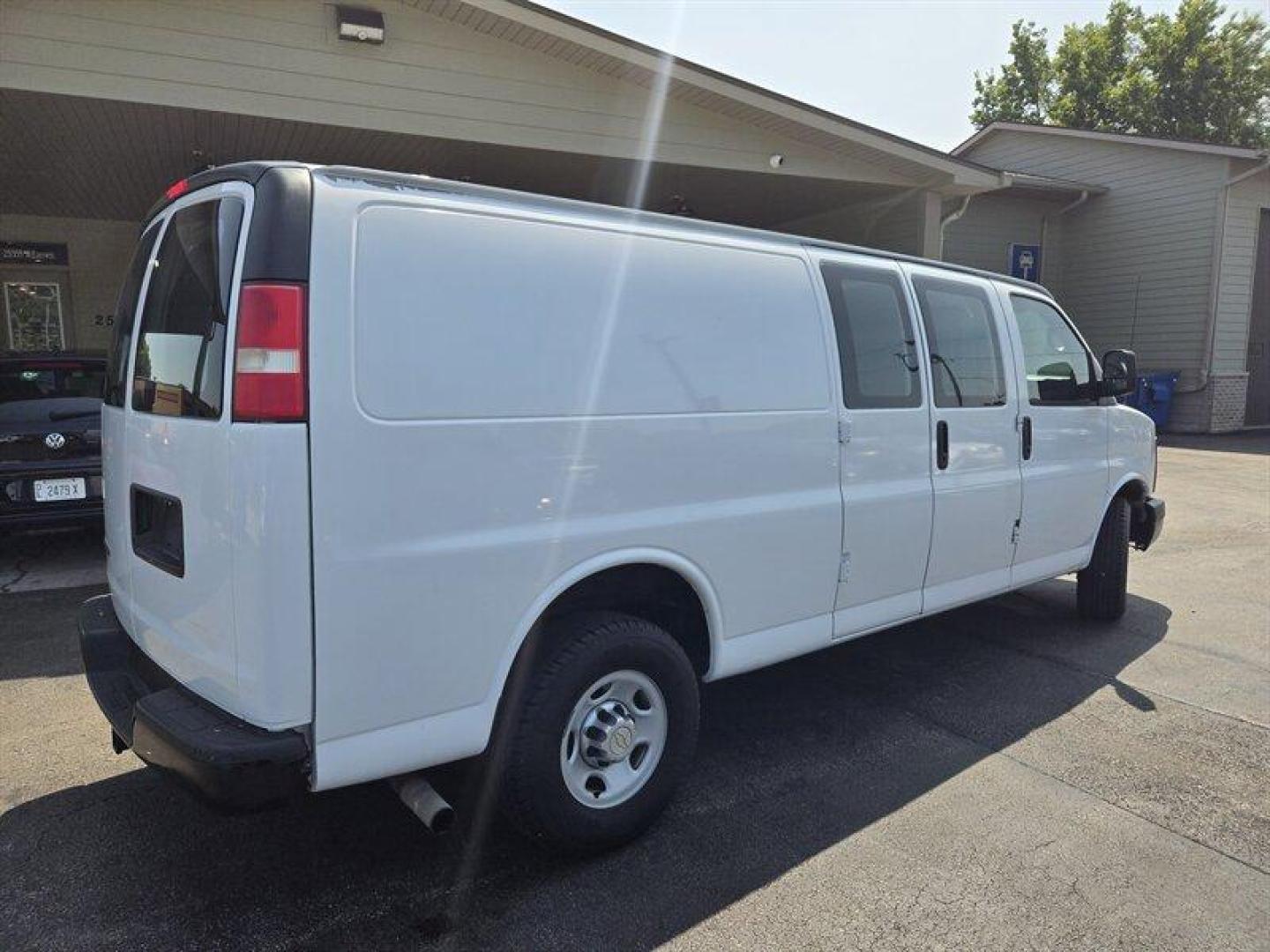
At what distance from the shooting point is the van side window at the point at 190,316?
229cm

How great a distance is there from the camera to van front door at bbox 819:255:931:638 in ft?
11.8

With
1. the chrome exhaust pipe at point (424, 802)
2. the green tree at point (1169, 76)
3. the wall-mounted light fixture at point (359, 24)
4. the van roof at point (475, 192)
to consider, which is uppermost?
the green tree at point (1169, 76)

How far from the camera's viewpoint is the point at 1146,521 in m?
5.73

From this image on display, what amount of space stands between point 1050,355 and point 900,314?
1.47 metres

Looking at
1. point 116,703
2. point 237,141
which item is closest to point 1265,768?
point 116,703

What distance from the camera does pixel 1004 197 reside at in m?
18.2

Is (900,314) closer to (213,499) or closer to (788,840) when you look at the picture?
(788,840)

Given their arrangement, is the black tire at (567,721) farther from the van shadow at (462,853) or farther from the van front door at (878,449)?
the van front door at (878,449)

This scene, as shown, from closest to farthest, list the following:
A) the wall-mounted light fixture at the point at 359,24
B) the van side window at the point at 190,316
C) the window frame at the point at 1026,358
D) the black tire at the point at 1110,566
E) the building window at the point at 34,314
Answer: the van side window at the point at 190,316, the window frame at the point at 1026,358, the black tire at the point at 1110,566, the wall-mounted light fixture at the point at 359,24, the building window at the point at 34,314

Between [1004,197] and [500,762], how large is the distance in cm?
1895

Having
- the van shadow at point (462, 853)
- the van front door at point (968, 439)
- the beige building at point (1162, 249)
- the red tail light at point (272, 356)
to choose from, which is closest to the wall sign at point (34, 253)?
the van shadow at point (462, 853)

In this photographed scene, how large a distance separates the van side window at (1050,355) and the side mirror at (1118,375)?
105 mm

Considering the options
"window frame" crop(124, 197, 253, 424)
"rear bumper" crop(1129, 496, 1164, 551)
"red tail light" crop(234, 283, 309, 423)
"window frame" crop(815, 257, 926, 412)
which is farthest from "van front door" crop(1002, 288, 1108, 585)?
"window frame" crop(124, 197, 253, 424)

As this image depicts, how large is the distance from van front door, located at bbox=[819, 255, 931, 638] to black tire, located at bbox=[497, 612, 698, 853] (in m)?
1.00
